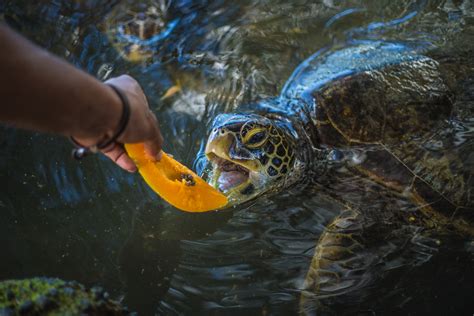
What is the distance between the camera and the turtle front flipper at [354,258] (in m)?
2.88

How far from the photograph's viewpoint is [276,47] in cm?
464

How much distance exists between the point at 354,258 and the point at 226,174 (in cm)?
105

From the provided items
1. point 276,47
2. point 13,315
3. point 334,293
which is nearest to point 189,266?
point 334,293

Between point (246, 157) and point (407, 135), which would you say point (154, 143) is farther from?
point (407, 135)

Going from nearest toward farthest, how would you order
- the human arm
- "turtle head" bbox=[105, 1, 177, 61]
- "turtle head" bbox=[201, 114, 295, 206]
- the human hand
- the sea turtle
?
the human arm → the human hand → the sea turtle → "turtle head" bbox=[201, 114, 295, 206] → "turtle head" bbox=[105, 1, 177, 61]

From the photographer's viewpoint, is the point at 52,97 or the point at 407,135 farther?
the point at 407,135

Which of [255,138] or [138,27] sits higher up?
[138,27]

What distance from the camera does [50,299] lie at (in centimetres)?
170

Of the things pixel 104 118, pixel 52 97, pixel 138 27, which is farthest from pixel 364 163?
pixel 138 27

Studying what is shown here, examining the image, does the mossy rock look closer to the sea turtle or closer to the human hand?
the human hand

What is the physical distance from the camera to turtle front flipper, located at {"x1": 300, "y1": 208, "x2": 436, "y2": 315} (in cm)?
288

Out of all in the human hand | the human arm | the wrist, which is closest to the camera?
the human arm

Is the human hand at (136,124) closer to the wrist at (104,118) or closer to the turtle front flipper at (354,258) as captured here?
the wrist at (104,118)

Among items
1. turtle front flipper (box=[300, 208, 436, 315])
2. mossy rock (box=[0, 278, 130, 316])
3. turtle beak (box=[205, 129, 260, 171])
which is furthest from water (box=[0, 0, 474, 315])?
mossy rock (box=[0, 278, 130, 316])
